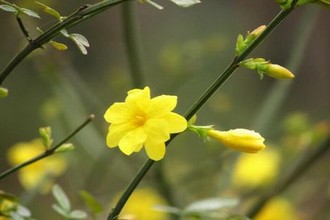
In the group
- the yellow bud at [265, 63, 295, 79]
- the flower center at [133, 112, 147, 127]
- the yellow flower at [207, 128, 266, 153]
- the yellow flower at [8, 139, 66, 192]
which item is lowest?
the yellow flower at [207, 128, 266, 153]

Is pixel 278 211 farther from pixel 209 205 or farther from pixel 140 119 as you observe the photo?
pixel 140 119

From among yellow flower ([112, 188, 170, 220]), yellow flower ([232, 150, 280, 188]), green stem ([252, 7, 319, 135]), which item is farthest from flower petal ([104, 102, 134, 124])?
yellow flower ([232, 150, 280, 188])

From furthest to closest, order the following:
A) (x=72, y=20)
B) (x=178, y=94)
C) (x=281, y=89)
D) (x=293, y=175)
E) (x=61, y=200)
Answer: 1. (x=178, y=94)
2. (x=281, y=89)
3. (x=293, y=175)
4. (x=61, y=200)
5. (x=72, y=20)

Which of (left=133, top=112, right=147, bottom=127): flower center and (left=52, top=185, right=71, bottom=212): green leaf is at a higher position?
(left=133, top=112, right=147, bottom=127): flower center

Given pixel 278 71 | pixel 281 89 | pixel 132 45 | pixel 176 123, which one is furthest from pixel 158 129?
pixel 281 89

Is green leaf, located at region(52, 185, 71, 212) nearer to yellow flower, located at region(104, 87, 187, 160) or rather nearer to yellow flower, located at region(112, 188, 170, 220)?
yellow flower, located at region(104, 87, 187, 160)

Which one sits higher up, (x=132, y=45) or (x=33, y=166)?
(x=132, y=45)
